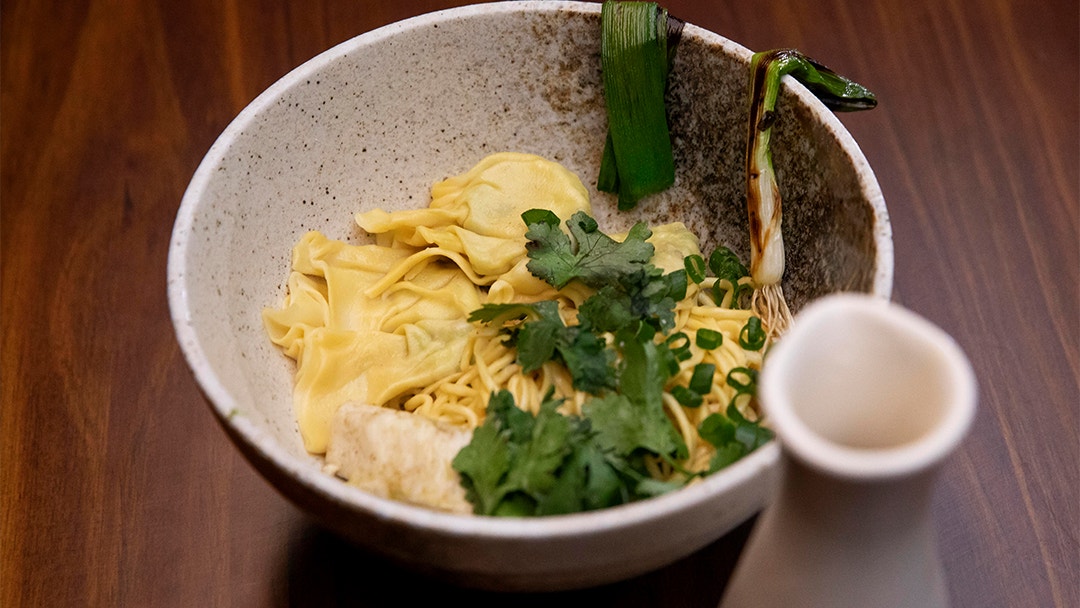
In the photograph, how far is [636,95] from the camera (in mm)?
1461

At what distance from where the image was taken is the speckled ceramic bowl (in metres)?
0.89

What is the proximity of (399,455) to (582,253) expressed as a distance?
0.41m

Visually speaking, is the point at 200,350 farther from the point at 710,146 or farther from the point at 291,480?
the point at 710,146

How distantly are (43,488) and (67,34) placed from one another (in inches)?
41.4

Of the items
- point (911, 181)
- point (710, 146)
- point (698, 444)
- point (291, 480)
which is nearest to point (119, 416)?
point (291, 480)

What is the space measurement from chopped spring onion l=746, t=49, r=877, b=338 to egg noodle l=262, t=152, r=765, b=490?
56mm

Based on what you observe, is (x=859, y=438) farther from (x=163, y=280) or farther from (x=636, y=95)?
(x=163, y=280)

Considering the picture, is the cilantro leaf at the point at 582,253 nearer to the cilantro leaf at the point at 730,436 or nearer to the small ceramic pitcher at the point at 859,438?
the cilantro leaf at the point at 730,436

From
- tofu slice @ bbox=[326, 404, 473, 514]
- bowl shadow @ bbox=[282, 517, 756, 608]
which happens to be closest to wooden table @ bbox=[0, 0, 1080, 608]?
bowl shadow @ bbox=[282, 517, 756, 608]

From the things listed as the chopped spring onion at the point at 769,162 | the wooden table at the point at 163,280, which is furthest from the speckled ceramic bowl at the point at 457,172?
the wooden table at the point at 163,280

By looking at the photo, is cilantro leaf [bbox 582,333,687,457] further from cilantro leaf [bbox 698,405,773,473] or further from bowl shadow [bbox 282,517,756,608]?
bowl shadow [bbox 282,517,756,608]

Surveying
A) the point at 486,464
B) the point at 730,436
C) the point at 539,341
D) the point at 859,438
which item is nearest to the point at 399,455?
the point at 486,464

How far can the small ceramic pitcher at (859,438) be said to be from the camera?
0.63 metres

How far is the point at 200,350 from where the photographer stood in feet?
3.40
